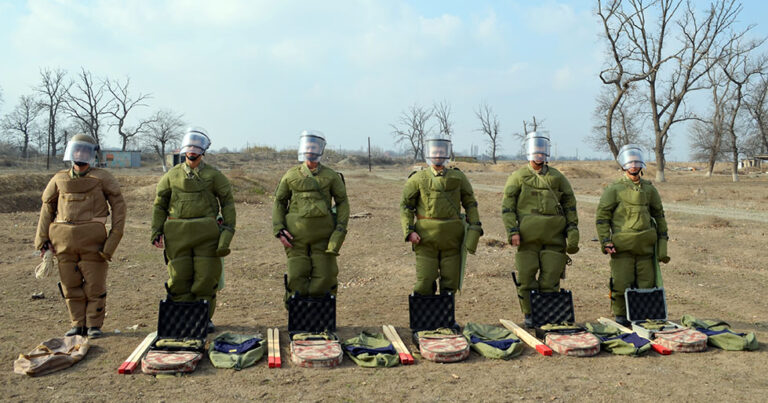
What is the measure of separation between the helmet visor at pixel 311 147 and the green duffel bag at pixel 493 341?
2.77 meters

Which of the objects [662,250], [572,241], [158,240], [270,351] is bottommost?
[270,351]

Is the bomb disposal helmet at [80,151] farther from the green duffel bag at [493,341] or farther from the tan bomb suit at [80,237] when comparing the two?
the green duffel bag at [493,341]

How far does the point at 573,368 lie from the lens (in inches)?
213

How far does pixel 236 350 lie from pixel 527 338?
326 cm

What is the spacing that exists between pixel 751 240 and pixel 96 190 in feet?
48.4

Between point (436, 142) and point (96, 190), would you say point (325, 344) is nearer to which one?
point (436, 142)

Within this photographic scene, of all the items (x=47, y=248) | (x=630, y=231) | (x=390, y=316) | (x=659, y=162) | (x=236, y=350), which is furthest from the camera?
(x=659, y=162)

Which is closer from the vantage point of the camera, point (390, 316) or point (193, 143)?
point (193, 143)

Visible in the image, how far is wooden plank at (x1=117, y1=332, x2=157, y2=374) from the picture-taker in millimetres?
5234

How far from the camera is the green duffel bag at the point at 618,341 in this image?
5.80m

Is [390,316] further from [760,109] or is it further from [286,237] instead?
[760,109]

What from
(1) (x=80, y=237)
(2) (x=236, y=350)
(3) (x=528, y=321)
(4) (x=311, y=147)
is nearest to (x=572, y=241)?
(3) (x=528, y=321)

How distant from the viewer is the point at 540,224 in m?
6.58

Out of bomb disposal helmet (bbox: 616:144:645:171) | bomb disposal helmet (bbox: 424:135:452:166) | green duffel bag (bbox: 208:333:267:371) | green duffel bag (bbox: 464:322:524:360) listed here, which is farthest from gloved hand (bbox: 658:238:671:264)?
green duffel bag (bbox: 208:333:267:371)
